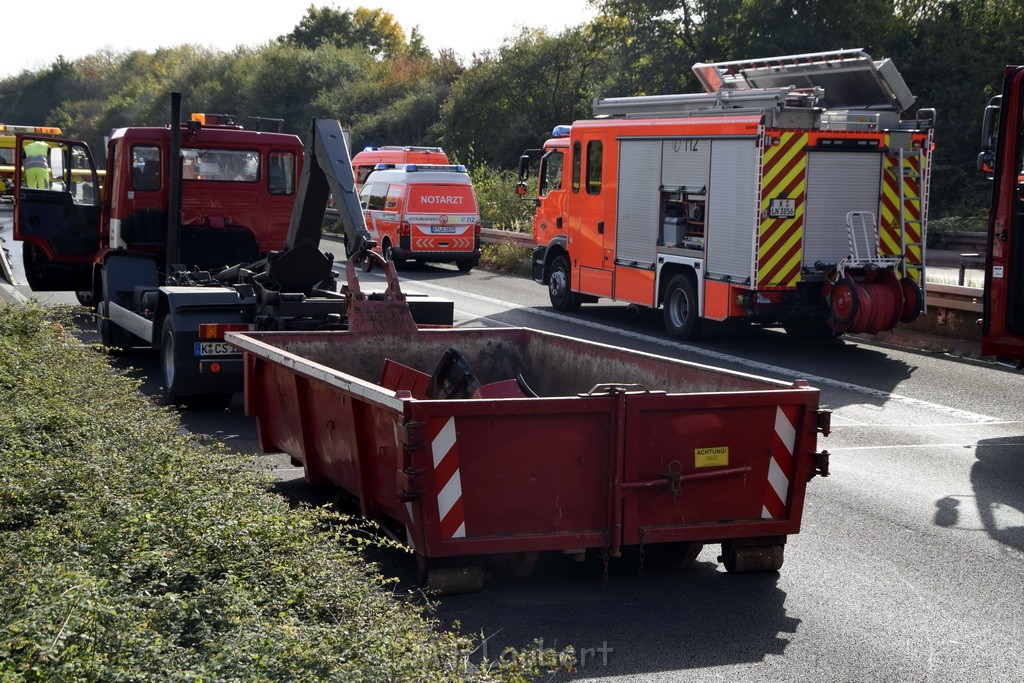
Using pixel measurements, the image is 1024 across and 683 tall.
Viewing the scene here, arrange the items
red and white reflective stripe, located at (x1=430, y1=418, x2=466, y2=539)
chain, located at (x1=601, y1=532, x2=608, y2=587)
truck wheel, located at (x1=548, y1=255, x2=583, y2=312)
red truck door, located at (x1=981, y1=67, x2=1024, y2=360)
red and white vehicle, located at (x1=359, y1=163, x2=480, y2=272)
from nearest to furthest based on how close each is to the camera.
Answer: red and white reflective stripe, located at (x1=430, y1=418, x2=466, y2=539), chain, located at (x1=601, y1=532, x2=608, y2=587), red truck door, located at (x1=981, y1=67, x2=1024, y2=360), truck wheel, located at (x1=548, y1=255, x2=583, y2=312), red and white vehicle, located at (x1=359, y1=163, x2=480, y2=272)

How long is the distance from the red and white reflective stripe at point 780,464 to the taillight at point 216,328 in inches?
231

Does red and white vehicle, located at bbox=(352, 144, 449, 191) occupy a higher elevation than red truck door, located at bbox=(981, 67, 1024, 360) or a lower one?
higher

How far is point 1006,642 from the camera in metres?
5.82

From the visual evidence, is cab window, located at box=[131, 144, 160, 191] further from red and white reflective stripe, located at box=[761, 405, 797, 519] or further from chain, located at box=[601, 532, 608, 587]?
red and white reflective stripe, located at box=[761, 405, 797, 519]

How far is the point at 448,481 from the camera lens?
6102mm

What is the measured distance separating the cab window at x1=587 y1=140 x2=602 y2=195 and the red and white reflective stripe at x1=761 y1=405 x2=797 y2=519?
12.2m

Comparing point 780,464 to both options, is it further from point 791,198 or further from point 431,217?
point 431,217

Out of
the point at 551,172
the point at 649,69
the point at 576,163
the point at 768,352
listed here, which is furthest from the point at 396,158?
the point at 768,352

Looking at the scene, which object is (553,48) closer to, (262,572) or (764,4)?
(764,4)

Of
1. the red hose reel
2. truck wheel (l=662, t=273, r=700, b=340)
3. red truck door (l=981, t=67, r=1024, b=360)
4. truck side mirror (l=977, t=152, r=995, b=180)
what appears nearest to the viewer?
red truck door (l=981, t=67, r=1024, b=360)

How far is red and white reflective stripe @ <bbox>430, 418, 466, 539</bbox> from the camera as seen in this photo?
607cm

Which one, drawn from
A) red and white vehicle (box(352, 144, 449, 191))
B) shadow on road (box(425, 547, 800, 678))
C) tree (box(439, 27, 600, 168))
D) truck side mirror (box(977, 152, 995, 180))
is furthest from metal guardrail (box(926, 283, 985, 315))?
tree (box(439, 27, 600, 168))

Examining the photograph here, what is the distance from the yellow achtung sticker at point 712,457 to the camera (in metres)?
6.46

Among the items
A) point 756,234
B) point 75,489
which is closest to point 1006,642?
point 75,489
